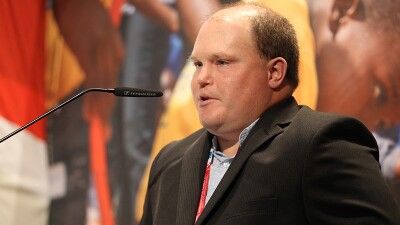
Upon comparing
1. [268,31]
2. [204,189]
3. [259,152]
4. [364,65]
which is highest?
[268,31]

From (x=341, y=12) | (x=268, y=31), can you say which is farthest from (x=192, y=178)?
(x=341, y=12)

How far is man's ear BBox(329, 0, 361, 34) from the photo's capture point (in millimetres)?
2814

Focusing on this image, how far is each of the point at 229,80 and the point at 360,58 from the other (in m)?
1.04

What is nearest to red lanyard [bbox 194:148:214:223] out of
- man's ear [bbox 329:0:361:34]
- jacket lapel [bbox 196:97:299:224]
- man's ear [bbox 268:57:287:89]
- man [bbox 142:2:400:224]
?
man [bbox 142:2:400:224]

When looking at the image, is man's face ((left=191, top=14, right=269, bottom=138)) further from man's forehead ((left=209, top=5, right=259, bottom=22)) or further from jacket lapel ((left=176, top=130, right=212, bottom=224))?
jacket lapel ((left=176, top=130, right=212, bottom=224))

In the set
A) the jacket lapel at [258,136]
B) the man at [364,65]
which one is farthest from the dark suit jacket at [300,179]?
the man at [364,65]

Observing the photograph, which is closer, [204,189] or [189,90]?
[204,189]

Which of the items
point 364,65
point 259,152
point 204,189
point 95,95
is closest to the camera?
point 259,152

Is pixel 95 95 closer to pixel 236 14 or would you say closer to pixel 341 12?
pixel 341 12

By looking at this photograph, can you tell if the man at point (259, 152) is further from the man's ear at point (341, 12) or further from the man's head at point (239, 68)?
the man's ear at point (341, 12)

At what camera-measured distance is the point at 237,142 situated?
1994 millimetres

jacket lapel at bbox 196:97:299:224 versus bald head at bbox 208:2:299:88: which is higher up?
bald head at bbox 208:2:299:88

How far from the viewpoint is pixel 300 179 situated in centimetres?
175

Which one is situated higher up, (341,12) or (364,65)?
(341,12)
